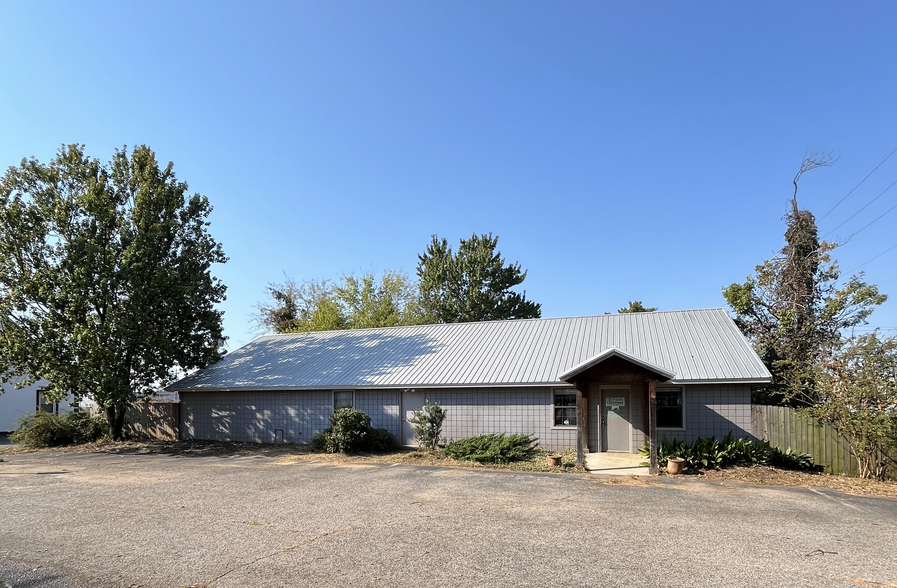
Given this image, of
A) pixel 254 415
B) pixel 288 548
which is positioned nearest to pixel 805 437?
pixel 288 548

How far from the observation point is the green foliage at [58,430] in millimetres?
21977

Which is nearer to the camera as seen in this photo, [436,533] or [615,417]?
[436,533]

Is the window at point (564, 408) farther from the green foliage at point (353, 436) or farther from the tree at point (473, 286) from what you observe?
the tree at point (473, 286)

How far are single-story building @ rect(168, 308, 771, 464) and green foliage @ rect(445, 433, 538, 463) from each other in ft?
5.38

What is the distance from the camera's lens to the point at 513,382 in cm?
1748

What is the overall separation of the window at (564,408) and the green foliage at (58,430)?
1878cm

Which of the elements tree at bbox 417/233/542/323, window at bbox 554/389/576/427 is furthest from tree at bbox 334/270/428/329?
window at bbox 554/389/576/427

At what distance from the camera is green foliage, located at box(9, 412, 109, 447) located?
865 inches

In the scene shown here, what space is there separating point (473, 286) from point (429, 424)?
67.8ft

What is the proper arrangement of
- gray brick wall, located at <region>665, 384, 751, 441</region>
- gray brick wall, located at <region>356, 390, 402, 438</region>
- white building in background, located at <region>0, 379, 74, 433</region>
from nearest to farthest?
gray brick wall, located at <region>665, 384, 751, 441</region>, gray brick wall, located at <region>356, 390, 402, 438</region>, white building in background, located at <region>0, 379, 74, 433</region>

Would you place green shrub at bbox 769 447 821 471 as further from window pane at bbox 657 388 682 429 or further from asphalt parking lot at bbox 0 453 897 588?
asphalt parking lot at bbox 0 453 897 588

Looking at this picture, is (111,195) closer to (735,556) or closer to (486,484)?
(486,484)

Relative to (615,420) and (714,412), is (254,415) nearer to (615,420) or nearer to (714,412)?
(615,420)

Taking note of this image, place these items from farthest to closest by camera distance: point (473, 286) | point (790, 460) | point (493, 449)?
point (473, 286) < point (493, 449) < point (790, 460)
